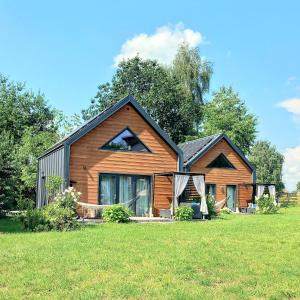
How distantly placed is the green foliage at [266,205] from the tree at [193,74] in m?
19.2

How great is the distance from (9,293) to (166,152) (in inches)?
636

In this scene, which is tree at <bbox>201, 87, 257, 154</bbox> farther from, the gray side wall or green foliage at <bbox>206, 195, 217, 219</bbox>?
the gray side wall

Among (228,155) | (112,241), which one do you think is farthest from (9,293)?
(228,155)

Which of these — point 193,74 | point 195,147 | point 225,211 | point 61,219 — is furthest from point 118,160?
point 193,74

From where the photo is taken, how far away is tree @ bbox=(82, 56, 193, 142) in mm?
42219

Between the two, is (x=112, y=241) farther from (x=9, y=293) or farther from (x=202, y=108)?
(x=202, y=108)

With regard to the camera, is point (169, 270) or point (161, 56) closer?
point (169, 270)

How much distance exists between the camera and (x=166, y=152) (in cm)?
2197

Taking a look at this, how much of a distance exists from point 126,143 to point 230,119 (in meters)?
20.9

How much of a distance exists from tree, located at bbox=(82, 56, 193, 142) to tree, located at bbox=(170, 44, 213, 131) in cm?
68

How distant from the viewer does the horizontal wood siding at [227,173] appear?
27.1 m

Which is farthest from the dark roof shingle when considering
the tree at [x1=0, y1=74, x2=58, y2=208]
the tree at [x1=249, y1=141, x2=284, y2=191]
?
the tree at [x1=249, y1=141, x2=284, y2=191]

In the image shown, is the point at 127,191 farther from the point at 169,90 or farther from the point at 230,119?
the point at 169,90

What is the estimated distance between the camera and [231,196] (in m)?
28.2
